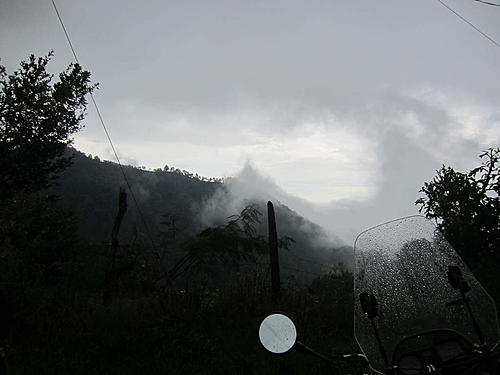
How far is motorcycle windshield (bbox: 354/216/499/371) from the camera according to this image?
6.90 feet

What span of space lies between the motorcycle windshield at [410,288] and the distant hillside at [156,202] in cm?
6122

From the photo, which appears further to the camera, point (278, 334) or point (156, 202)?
point (156, 202)

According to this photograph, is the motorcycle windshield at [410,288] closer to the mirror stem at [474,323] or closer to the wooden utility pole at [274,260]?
the mirror stem at [474,323]

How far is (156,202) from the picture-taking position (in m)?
89.6

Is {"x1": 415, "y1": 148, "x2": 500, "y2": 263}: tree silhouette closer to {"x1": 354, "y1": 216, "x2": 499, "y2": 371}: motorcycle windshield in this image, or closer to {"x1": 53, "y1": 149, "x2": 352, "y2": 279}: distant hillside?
{"x1": 354, "y1": 216, "x2": 499, "y2": 371}: motorcycle windshield

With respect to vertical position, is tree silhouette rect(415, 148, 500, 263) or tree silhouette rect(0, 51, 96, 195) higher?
tree silhouette rect(0, 51, 96, 195)

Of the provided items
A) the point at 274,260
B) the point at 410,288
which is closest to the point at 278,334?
the point at 410,288

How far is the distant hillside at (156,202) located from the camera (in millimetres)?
67625

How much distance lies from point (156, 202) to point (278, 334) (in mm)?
91209

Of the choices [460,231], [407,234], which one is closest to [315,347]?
[407,234]

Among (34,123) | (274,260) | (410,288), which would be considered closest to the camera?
(410,288)

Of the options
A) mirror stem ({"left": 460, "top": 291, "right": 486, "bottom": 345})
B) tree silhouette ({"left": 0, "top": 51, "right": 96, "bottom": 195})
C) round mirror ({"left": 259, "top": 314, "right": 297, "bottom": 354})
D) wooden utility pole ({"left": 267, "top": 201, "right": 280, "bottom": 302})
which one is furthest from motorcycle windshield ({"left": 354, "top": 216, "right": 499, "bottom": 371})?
tree silhouette ({"left": 0, "top": 51, "right": 96, "bottom": 195})

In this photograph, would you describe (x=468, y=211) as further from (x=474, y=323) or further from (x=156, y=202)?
(x=156, y=202)

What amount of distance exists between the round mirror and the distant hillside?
61.6 metres
